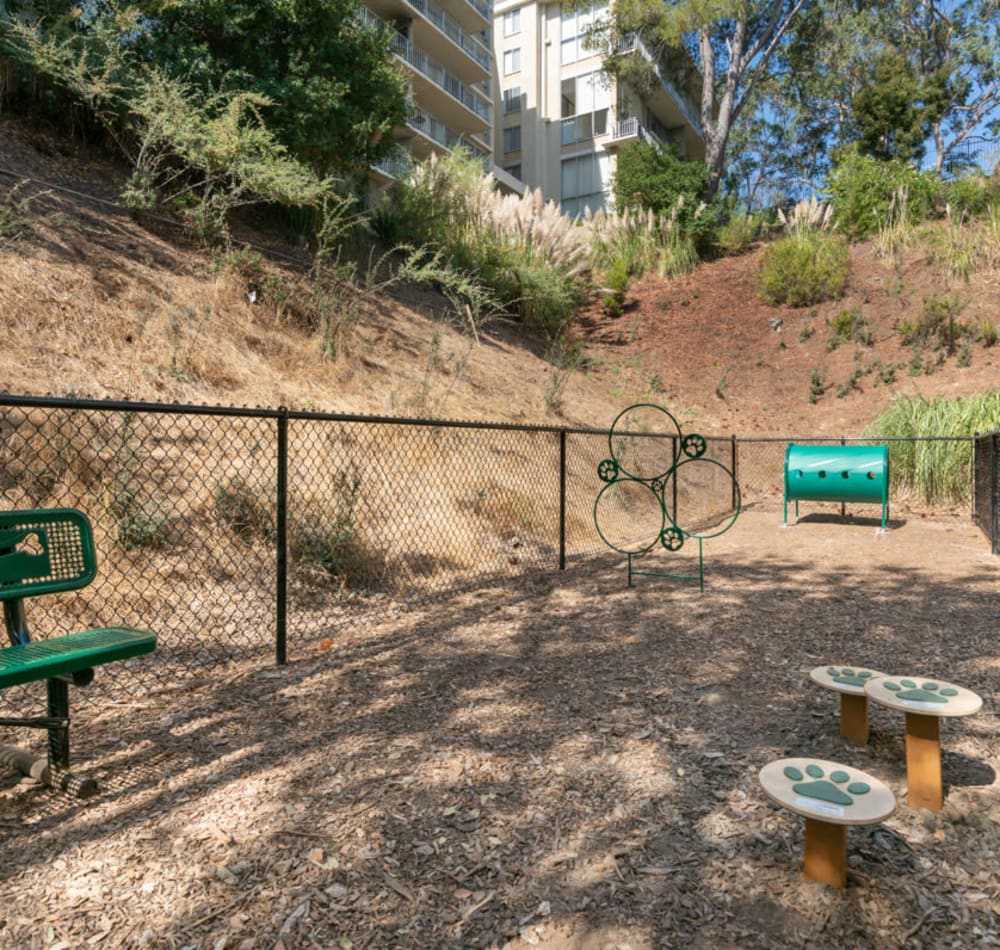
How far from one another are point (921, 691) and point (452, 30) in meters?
28.8

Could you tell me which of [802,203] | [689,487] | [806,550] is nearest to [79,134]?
[689,487]

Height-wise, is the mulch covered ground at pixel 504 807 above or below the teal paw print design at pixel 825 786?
below

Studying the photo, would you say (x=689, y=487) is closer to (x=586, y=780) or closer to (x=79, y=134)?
(x=586, y=780)

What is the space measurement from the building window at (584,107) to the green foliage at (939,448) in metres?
22.0

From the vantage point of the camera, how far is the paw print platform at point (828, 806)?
67.9 inches

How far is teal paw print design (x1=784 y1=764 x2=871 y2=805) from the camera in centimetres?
181

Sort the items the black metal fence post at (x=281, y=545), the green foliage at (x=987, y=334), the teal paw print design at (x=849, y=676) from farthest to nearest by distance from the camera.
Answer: the green foliage at (x=987, y=334)
the black metal fence post at (x=281, y=545)
the teal paw print design at (x=849, y=676)

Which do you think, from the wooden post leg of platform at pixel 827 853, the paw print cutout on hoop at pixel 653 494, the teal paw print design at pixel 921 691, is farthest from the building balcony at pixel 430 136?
the wooden post leg of platform at pixel 827 853

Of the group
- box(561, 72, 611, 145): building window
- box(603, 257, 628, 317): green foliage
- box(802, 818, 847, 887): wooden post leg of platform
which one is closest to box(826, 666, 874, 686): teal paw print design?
box(802, 818, 847, 887): wooden post leg of platform

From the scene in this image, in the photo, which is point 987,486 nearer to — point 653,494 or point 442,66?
point 653,494

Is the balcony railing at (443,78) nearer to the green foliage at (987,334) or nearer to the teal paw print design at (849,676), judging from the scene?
the green foliage at (987,334)

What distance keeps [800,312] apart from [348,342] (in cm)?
1136

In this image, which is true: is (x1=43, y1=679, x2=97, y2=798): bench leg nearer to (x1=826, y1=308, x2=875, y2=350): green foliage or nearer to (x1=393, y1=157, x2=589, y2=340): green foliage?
(x1=393, y1=157, x2=589, y2=340): green foliage

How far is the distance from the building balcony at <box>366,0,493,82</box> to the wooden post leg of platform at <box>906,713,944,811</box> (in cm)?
2636
